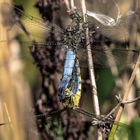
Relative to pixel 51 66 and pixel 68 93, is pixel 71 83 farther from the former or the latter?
pixel 51 66

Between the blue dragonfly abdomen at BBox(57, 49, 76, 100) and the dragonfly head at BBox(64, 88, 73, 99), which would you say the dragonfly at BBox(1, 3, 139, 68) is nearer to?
the blue dragonfly abdomen at BBox(57, 49, 76, 100)

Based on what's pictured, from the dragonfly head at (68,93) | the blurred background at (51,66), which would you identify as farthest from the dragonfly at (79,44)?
the dragonfly head at (68,93)

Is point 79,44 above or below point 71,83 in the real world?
above

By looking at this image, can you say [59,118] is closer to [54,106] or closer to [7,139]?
[54,106]

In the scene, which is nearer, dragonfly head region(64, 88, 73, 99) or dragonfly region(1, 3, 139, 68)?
dragonfly head region(64, 88, 73, 99)

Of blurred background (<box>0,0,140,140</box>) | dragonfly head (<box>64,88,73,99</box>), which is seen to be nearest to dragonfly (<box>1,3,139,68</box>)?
A: blurred background (<box>0,0,140,140</box>)

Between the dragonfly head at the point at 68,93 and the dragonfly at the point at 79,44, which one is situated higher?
the dragonfly at the point at 79,44

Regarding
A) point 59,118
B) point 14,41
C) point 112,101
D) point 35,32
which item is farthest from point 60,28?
point 112,101

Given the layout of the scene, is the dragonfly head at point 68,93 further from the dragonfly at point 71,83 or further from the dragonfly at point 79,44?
the dragonfly at point 79,44

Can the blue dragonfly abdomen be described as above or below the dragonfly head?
above

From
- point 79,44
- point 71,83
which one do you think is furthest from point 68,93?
point 79,44
